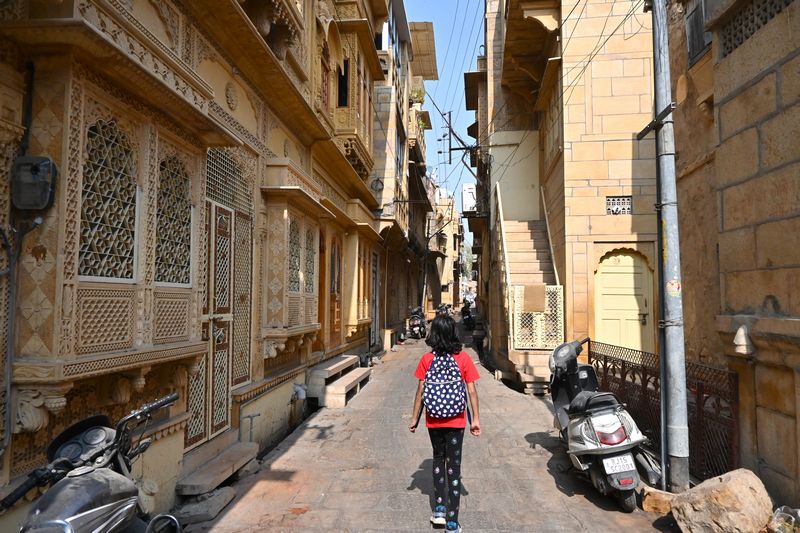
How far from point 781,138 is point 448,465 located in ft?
11.2

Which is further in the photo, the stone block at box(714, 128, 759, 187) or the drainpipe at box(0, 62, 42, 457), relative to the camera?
the stone block at box(714, 128, 759, 187)

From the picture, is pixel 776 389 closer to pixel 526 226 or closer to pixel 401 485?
pixel 401 485

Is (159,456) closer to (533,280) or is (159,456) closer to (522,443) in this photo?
(522,443)

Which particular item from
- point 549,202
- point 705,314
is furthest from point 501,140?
point 705,314

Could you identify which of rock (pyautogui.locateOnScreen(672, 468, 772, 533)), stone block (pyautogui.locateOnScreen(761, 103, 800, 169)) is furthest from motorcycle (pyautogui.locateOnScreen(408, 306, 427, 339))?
stone block (pyautogui.locateOnScreen(761, 103, 800, 169))

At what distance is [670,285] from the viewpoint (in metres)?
4.62

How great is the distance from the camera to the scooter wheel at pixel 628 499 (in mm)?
4145

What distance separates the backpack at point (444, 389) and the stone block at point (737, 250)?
2.41m

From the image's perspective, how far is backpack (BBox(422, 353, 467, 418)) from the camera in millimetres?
3848

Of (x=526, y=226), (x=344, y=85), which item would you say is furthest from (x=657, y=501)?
(x=344, y=85)

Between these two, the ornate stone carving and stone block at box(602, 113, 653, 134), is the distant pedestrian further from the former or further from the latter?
stone block at box(602, 113, 653, 134)

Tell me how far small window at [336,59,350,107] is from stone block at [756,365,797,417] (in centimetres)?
977

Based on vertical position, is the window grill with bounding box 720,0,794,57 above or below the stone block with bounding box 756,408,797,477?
above

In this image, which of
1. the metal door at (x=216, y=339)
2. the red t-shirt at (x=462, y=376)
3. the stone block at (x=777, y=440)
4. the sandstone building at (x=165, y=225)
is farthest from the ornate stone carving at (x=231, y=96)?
the stone block at (x=777, y=440)
